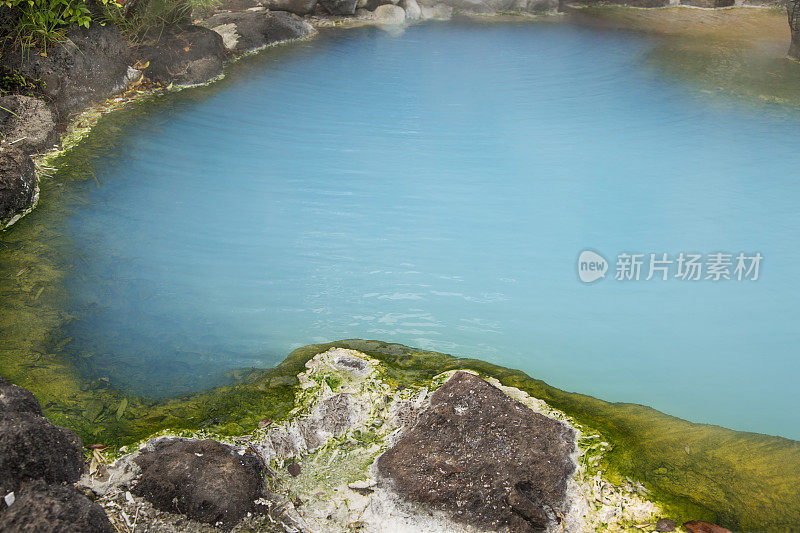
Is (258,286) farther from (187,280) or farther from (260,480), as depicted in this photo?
(260,480)

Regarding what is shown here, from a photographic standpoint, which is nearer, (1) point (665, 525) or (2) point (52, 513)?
(2) point (52, 513)

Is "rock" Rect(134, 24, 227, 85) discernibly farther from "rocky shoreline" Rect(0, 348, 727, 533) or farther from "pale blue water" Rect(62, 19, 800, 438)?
"rocky shoreline" Rect(0, 348, 727, 533)

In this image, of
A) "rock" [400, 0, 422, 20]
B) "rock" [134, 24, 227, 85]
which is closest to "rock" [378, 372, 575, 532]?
"rock" [134, 24, 227, 85]

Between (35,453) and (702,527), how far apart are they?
2035mm

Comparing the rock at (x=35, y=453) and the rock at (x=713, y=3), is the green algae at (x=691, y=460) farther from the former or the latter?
the rock at (x=713, y=3)

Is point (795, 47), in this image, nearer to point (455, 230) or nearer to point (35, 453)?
point (455, 230)

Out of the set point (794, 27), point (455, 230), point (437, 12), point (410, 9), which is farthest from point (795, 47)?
point (455, 230)

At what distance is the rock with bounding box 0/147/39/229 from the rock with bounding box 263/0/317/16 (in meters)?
5.15

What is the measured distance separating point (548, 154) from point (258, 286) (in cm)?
264

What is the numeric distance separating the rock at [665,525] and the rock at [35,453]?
1.84 m

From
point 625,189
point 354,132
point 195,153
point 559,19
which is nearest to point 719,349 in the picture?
point 625,189

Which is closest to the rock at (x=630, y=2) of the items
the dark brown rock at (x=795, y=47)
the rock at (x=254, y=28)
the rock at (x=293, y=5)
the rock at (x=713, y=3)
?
the rock at (x=713, y=3)

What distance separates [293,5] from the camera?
8258 mm

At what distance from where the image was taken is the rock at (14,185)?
361 centimetres
